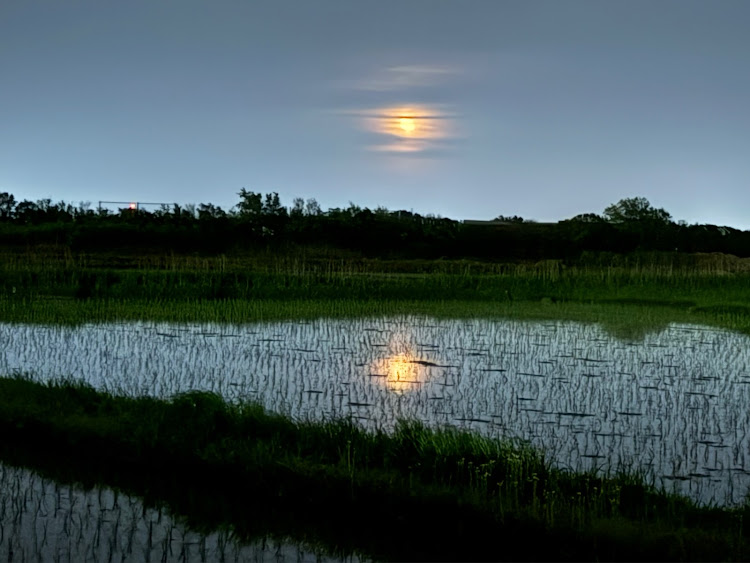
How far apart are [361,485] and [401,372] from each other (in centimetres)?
450

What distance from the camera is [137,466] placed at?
5887mm

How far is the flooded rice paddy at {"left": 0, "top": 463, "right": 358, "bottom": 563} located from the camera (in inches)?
171

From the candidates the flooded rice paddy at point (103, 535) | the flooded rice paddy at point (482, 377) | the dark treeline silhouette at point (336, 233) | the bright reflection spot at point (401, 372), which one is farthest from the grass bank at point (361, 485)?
the dark treeline silhouette at point (336, 233)

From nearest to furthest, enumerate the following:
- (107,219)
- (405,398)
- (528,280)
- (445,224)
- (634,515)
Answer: (634,515), (405,398), (528,280), (107,219), (445,224)

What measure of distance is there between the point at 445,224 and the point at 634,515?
38.4m

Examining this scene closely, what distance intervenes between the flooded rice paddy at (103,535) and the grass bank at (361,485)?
18cm

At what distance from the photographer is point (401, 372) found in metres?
9.63

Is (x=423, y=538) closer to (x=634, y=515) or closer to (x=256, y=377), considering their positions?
(x=634, y=515)

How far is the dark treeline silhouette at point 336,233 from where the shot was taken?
1342 inches

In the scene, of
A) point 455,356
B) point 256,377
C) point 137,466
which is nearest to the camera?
point 137,466

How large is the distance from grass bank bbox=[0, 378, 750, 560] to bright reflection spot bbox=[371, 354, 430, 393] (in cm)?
260

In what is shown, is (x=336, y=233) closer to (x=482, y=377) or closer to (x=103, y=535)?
(x=482, y=377)

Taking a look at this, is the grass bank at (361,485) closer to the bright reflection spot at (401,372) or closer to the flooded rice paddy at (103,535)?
the flooded rice paddy at (103,535)

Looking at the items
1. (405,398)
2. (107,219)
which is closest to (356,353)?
(405,398)
